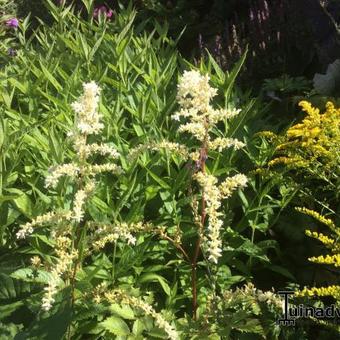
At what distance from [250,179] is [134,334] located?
3.00ft

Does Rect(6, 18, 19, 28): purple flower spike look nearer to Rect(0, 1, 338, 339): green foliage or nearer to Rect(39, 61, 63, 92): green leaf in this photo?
Rect(0, 1, 338, 339): green foliage

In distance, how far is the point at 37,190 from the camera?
2.39 meters

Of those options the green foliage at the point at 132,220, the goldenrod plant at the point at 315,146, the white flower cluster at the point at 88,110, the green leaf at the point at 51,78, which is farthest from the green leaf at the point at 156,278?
the green leaf at the point at 51,78

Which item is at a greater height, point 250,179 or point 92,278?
point 250,179

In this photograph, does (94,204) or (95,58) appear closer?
(94,204)

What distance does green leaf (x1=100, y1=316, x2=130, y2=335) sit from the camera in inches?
80.7

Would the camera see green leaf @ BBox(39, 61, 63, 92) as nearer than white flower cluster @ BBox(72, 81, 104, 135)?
No

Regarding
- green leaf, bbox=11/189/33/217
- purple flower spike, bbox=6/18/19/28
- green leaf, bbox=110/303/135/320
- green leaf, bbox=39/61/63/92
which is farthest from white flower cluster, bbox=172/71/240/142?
purple flower spike, bbox=6/18/19/28

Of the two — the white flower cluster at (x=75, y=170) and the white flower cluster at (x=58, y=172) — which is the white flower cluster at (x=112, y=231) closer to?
the white flower cluster at (x=75, y=170)

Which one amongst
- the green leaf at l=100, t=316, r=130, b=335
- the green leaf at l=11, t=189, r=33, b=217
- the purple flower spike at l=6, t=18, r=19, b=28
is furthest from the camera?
the purple flower spike at l=6, t=18, r=19, b=28

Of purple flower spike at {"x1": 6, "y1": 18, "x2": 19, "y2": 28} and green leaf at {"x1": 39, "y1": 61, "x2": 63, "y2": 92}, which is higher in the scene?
purple flower spike at {"x1": 6, "y1": 18, "x2": 19, "y2": 28}

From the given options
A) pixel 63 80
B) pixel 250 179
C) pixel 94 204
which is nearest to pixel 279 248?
pixel 250 179

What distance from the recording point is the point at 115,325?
2070 mm

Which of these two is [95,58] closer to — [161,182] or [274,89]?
[274,89]
